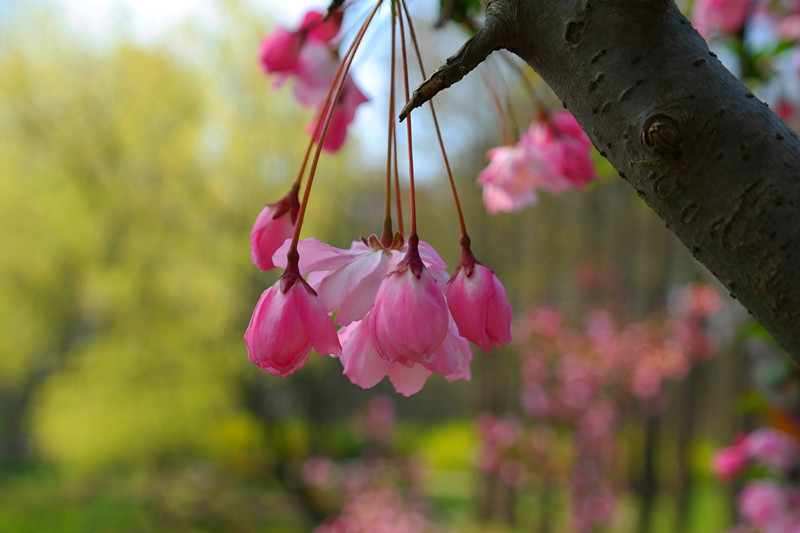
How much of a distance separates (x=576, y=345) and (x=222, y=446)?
5892 millimetres

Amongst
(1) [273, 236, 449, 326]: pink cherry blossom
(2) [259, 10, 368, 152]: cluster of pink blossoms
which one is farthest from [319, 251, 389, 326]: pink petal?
(2) [259, 10, 368, 152]: cluster of pink blossoms

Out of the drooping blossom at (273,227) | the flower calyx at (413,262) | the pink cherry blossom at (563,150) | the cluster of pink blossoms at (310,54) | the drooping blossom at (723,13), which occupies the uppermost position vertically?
the drooping blossom at (723,13)

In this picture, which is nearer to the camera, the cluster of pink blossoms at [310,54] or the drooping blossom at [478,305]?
the drooping blossom at [478,305]

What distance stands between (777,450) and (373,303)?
99 centimetres

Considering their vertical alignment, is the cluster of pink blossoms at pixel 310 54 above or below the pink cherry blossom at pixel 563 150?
above

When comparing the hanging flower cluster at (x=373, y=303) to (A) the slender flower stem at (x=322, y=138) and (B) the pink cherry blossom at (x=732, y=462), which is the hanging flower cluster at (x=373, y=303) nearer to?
→ (A) the slender flower stem at (x=322, y=138)

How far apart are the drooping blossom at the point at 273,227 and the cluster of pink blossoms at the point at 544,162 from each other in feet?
0.93

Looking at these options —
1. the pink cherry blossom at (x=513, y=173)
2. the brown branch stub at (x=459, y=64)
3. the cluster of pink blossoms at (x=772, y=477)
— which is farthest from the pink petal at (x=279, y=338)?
the cluster of pink blossoms at (x=772, y=477)

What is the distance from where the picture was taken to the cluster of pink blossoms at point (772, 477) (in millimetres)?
982

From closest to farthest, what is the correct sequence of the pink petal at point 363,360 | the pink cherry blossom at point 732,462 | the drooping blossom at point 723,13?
1. the pink petal at point 363,360
2. the drooping blossom at point 723,13
3. the pink cherry blossom at point 732,462

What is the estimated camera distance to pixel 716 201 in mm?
235

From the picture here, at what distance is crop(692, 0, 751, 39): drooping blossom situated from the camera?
2.96 feet

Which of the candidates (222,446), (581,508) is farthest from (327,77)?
(222,446)

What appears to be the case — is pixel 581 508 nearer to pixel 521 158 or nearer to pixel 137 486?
pixel 521 158
